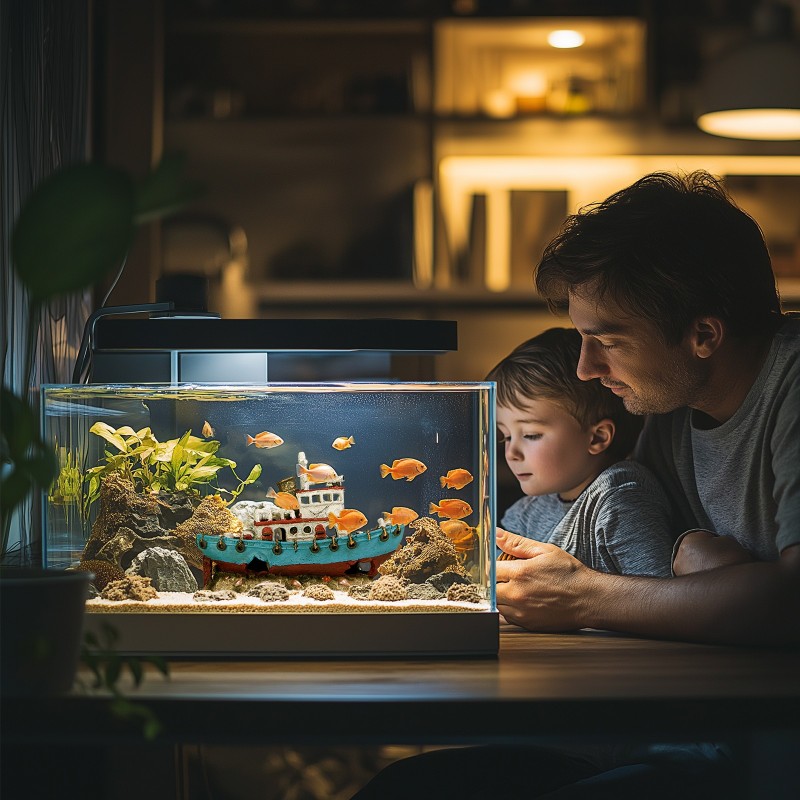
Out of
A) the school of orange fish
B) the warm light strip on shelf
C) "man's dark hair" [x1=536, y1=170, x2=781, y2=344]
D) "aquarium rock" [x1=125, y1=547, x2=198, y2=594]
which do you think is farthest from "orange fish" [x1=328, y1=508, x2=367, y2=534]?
the warm light strip on shelf

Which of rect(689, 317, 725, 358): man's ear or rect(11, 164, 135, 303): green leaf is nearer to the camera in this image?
rect(11, 164, 135, 303): green leaf

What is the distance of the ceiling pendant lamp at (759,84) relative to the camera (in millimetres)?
2217

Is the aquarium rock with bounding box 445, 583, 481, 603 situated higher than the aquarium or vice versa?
the aquarium

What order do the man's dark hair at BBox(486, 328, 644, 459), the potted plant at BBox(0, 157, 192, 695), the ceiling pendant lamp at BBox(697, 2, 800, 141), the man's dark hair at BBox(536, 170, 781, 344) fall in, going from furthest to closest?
the ceiling pendant lamp at BBox(697, 2, 800, 141), the man's dark hair at BBox(486, 328, 644, 459), the man's dark hair at BBox(536, 170, 781, 344), the potted plant at BBox(0, 157, 192, 695)

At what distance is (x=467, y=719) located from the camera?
108cm

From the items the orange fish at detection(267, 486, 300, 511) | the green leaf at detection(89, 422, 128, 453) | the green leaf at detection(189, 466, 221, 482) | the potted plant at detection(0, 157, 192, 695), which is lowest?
the orange fish at detection(267, 486, 300, 511)

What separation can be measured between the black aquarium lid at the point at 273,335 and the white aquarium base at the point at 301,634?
374mm

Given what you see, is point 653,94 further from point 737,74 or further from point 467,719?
point 467,719

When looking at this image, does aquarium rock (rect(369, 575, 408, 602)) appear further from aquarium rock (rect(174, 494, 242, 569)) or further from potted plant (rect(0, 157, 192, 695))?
potted plant (rect(0, 157, 192, 695))

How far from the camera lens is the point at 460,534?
1329 mm

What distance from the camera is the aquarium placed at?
4.34ft

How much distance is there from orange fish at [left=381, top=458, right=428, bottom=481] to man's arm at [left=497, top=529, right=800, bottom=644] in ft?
1.00

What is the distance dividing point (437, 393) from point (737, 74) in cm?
143

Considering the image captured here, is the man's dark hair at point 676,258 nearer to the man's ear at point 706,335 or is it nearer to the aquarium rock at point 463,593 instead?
the man's ear at point 706,335
